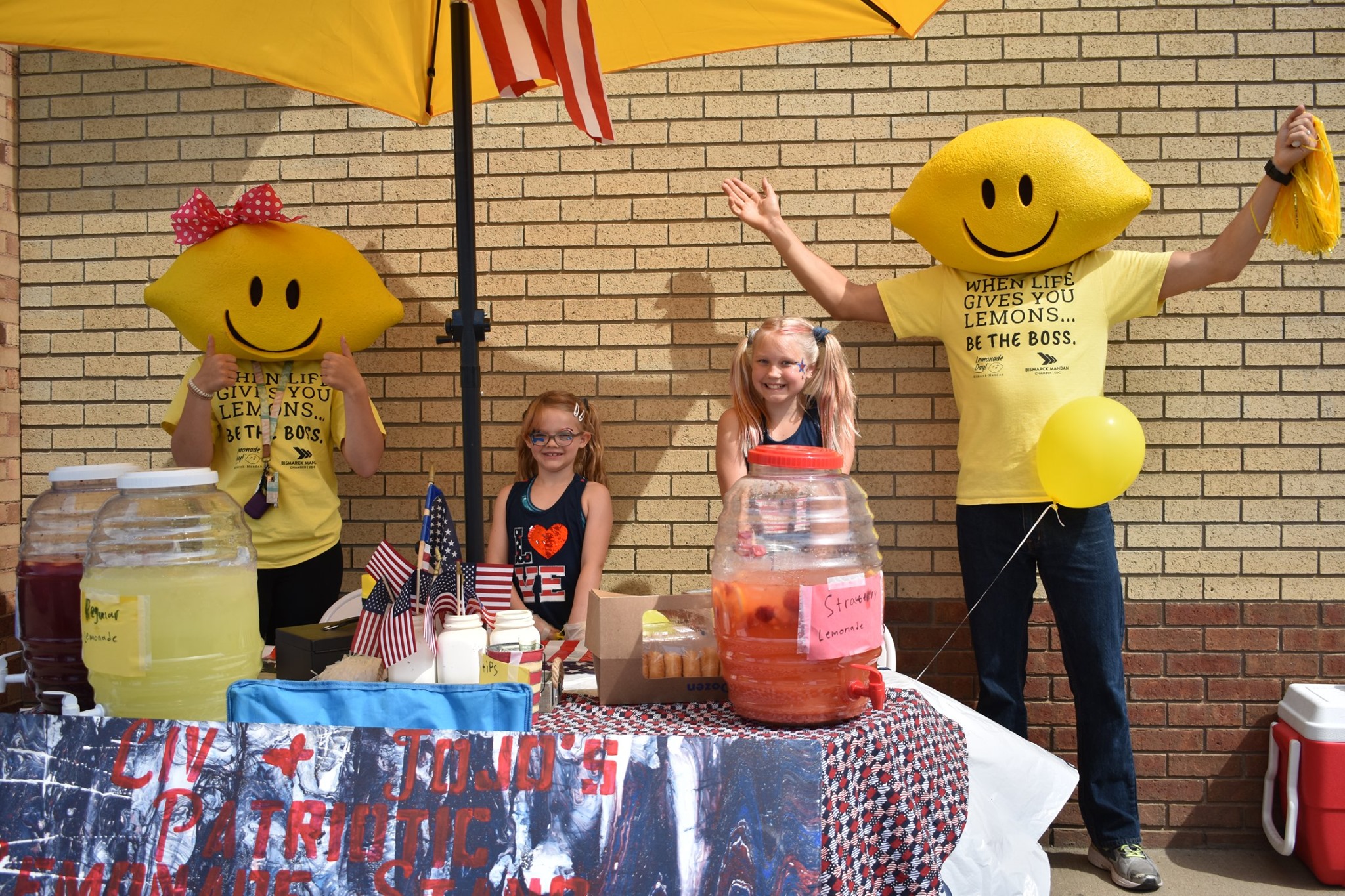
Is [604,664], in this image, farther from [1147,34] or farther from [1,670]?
[1147,34]

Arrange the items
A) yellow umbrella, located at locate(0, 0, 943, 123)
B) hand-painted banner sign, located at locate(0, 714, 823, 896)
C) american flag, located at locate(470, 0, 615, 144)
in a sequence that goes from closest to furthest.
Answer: hand-painted banner sign, located at locate(0, 714, 823, 896)
american flag, located at locate(470, 0, 615, 144)
yellow umbrella, located at locate(0, 0, 943, 123)

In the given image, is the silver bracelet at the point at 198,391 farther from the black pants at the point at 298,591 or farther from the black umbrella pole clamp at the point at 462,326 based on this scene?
the black umbrella pole clamp at the point at 462,326

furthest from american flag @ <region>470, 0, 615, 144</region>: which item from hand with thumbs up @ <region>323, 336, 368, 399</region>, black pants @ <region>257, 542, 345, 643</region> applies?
black pants @ <region>257, 542, 345, 643</region>

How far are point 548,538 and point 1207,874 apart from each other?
2861 mm

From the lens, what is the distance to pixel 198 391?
3.33 metres

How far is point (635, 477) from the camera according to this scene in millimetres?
4191

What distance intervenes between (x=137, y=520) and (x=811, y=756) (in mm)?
1365

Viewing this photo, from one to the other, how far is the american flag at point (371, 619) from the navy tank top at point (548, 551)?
1474mm

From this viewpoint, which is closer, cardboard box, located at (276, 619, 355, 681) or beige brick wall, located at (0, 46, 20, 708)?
cardboard box, located at (276, 619, 355, 681)

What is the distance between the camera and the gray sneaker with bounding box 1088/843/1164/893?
3.46 m

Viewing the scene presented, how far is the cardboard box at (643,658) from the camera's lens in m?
1.96

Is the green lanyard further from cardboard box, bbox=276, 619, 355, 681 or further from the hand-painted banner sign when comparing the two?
the hand-painted banner sign

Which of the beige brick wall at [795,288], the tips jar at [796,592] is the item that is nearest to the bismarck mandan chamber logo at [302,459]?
the beige brick wall at [795,288]

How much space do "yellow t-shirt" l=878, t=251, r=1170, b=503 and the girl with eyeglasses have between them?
4.53 feet
